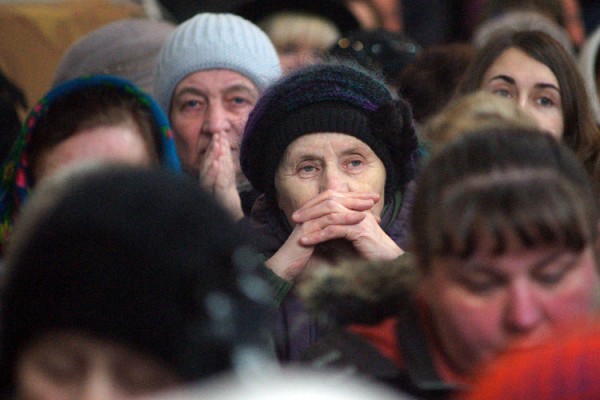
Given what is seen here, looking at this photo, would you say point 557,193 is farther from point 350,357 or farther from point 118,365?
point 118,365

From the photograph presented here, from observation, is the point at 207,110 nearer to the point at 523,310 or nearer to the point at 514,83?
the point at 514,83

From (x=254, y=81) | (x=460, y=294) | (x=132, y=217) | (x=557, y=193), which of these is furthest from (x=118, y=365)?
(x=254, y=81)

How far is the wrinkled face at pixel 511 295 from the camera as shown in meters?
2.10

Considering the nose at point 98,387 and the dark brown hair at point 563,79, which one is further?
the dark brown hair at point 563,79

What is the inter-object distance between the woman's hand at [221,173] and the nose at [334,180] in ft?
1.81

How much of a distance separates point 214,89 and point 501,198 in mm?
2464

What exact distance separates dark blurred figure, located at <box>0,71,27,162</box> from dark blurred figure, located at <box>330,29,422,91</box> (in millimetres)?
1424

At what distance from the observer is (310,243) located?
11.1 feet

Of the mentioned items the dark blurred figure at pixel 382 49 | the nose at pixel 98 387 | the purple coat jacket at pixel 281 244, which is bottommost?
the nose at pixel 98 387

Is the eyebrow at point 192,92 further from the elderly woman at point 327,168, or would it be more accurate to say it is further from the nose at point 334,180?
the nose at point 334,180

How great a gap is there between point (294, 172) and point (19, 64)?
2.99 meters

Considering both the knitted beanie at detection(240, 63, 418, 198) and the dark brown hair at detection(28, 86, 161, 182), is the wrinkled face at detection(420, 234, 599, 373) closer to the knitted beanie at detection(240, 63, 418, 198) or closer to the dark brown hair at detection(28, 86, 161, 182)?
the dark brown hair at detection(28, 86, 161, 182)

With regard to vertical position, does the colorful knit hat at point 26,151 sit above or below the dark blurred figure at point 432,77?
below

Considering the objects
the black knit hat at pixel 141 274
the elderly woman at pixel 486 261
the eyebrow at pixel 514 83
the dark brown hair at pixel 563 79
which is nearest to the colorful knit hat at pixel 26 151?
the elderly woman at pixel 486 261
